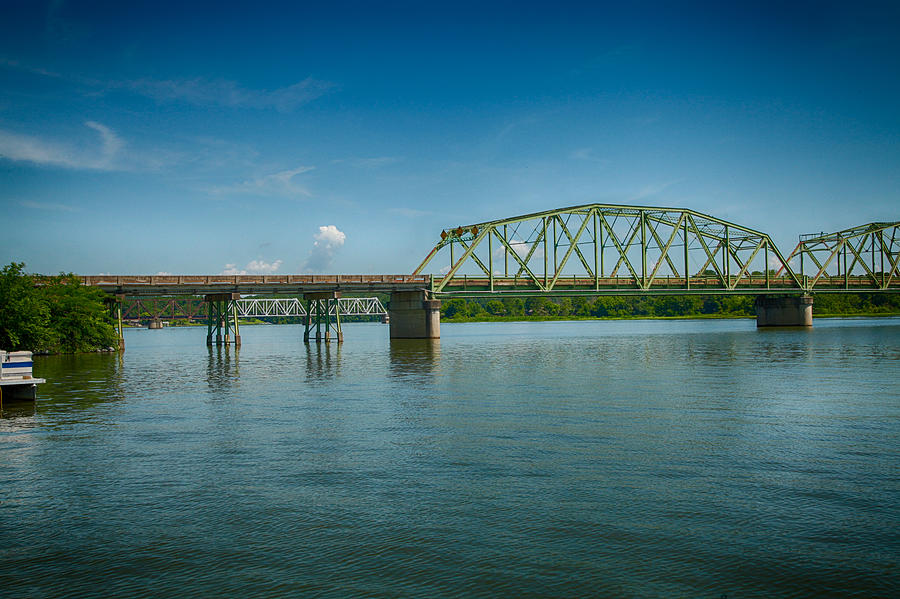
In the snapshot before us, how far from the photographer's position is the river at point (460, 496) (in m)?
11.3

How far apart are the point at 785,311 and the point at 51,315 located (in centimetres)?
13145

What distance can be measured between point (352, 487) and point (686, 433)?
39.7ft

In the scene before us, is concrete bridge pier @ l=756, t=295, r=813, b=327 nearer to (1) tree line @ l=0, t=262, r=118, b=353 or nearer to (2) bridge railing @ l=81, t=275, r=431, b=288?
(2) bridge railing @ l=81, t=275, r=431, b=288

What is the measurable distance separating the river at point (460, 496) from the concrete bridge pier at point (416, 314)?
70911 mm

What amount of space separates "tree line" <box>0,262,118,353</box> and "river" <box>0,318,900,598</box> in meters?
39.3

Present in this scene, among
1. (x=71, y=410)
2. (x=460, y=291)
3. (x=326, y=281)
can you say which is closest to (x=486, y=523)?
(x=71, y=410)

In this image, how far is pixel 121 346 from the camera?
91.4 metres

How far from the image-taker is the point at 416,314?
10556cm

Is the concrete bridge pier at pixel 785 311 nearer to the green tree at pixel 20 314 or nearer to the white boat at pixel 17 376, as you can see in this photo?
the green tree at pixel 20 314

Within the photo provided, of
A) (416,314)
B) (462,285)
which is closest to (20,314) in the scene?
(416,314)

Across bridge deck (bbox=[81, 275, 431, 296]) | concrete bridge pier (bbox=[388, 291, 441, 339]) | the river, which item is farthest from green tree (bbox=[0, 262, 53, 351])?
concrete bridge pier (bbox=[388, 291, 441, 339])

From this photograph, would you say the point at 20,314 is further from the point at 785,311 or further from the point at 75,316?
the point at 785,311

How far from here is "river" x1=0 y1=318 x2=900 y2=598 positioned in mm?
11328

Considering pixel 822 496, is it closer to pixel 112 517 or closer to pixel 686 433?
pixel 686 433
